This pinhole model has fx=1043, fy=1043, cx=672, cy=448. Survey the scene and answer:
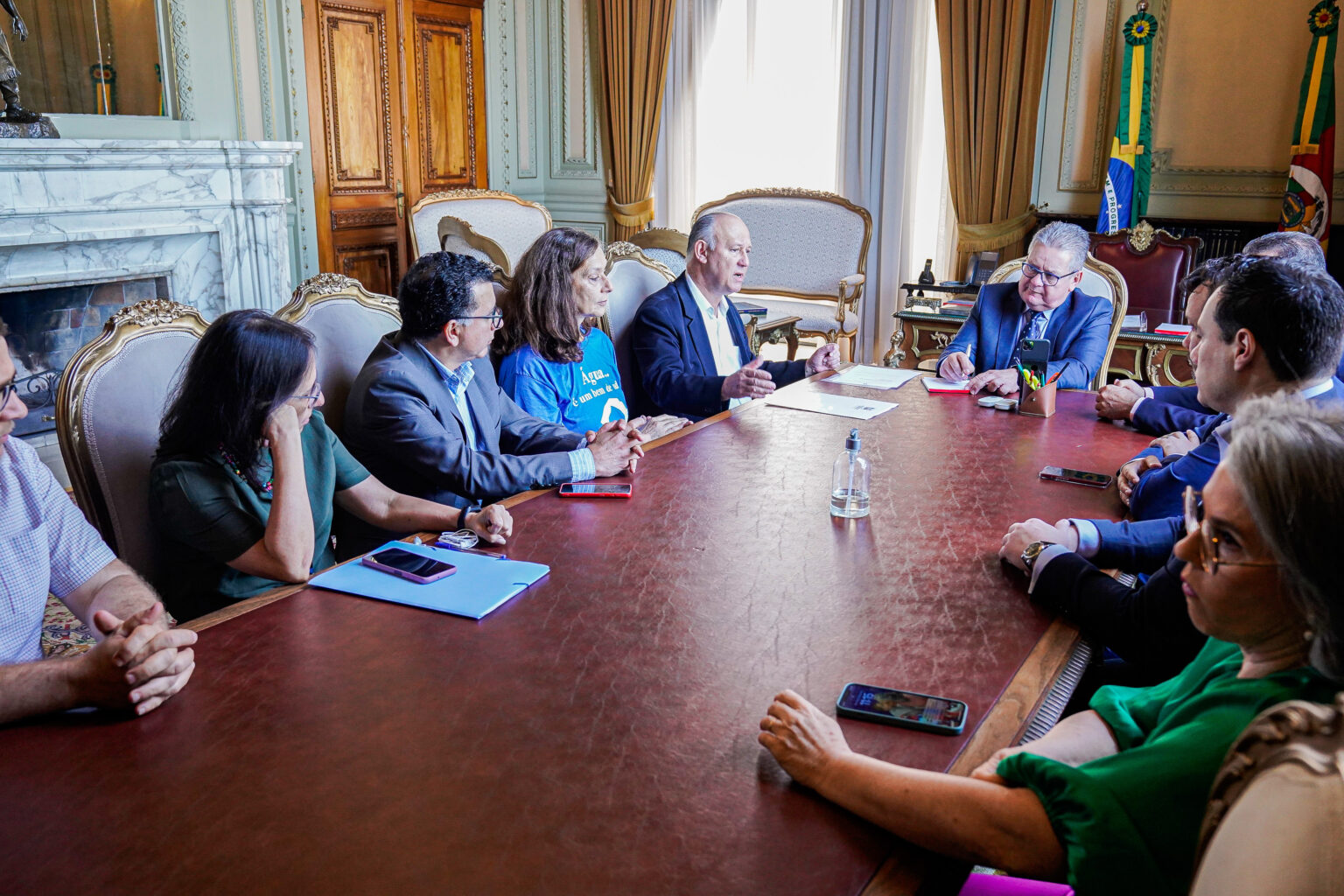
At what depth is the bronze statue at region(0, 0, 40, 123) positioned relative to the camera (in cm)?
403

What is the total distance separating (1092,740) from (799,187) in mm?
5335

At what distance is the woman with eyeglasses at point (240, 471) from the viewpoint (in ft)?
5.46

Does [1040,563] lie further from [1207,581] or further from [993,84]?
[993,84]

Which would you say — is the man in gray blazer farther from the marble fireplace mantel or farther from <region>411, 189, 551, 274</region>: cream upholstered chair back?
<region>411, 189, 551, 274</region>: cream upholstered chair back

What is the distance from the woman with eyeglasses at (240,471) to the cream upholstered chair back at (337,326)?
61 centimetres

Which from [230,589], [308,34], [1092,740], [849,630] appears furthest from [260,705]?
[308,34]

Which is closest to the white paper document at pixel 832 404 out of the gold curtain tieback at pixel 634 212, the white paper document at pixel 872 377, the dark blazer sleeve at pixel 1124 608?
the white paper document at pixel 872 377

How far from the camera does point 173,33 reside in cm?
483

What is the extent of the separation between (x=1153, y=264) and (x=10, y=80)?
4789mm

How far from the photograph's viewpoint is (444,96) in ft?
21.1

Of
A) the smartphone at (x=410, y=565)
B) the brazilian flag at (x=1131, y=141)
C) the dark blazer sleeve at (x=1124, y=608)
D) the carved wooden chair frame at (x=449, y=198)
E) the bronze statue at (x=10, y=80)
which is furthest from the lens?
the carved wooden chair frame at (x=449, y=198)

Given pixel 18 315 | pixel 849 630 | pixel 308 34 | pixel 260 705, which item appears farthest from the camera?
pixel 308 34

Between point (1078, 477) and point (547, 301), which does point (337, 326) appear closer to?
point (547, 301)

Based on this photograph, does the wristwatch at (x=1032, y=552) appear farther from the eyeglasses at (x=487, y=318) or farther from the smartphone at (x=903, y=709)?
the eyeglasses at (x=487, y=318)
